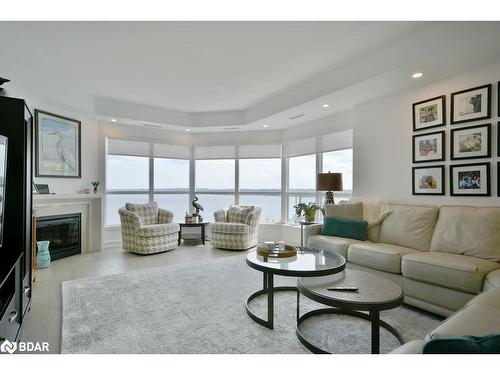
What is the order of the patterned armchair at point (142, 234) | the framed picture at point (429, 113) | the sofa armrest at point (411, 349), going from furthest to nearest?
the patterned armchair at point (142, 234)
the framed picture at point (429, 113)
the sofa armrest at point (411, 349)

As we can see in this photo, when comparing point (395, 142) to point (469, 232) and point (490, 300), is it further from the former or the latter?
point (490, 300)

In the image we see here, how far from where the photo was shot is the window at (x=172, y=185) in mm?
5957

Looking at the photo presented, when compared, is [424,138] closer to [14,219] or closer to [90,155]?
[14,219]

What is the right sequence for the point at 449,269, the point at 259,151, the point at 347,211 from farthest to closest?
the point at 259,151 < the point at 347,211 < the point at 449,269

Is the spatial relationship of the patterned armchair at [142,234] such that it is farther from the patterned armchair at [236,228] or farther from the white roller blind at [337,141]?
the white roller blind at [337,141]

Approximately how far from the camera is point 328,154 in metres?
5.01

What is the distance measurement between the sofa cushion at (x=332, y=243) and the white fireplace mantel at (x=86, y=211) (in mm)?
3735

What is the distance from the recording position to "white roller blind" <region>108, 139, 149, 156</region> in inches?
210

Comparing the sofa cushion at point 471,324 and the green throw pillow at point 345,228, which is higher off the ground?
the green throw pillow at point 345,228

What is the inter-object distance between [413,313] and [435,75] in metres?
2.52

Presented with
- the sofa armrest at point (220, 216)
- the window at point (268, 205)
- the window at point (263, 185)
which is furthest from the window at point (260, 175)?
the sofa armrest at point (220, 216)

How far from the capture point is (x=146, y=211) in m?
5.18

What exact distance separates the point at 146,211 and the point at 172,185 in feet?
3.59

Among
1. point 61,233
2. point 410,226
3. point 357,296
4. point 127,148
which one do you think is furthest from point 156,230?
point 410,226
